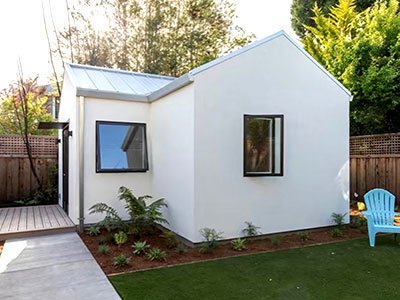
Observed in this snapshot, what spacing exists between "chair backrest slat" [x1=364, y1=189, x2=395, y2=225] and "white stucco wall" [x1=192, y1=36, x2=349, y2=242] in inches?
32.7

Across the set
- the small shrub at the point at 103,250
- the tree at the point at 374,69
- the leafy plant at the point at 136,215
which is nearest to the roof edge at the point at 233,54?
the leafy plant at the point at 136,215

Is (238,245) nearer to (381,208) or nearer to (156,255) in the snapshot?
(156,255)

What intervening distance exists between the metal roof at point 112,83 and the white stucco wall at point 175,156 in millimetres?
655

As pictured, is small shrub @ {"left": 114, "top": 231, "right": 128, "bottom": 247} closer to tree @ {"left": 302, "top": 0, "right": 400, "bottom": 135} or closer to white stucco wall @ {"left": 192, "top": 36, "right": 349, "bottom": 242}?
white stucco wall @ {"left": 192, "top": 36, "right": 349, "bottom": 242}

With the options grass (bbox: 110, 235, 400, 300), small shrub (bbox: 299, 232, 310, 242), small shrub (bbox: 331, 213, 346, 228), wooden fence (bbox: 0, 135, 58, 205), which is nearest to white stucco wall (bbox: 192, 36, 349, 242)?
small shrub (bbox: 331, 213, 346, 228)

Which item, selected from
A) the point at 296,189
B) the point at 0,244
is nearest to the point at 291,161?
the point at 296,189

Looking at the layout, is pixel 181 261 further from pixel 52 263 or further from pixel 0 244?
pixel 0 244

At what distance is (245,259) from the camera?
4664 mm

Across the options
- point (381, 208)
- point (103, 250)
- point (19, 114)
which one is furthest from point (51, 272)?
point (19, 114)

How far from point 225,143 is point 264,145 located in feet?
2.50

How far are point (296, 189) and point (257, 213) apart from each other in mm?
981

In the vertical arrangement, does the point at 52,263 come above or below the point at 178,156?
below

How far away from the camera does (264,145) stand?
561 centimetres

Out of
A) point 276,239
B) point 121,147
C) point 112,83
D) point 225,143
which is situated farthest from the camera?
point 112,83
